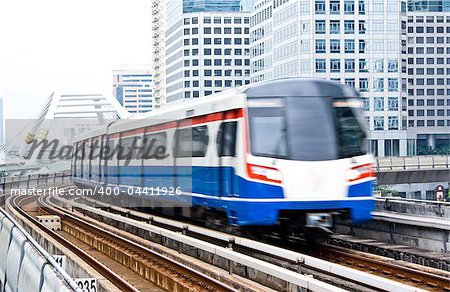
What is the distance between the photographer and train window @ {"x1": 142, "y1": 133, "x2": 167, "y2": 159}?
2282cm

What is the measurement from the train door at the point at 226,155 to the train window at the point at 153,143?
5.05 meters

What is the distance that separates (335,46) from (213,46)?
4401 cm

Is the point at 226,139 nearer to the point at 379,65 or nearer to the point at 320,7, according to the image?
the point at 320,7

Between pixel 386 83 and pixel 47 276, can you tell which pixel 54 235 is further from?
pixel 386 83

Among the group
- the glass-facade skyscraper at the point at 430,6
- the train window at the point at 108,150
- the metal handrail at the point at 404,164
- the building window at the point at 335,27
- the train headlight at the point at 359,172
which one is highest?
the glass-facade skyscraper at the point at 430,6

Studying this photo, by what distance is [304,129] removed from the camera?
52.8 ft

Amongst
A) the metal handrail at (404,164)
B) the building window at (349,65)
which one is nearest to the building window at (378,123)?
the building window at (349,65)

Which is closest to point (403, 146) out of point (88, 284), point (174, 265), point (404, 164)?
point (404, 164)

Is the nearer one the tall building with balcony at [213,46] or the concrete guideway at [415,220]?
the concrete guideway at [415,220]

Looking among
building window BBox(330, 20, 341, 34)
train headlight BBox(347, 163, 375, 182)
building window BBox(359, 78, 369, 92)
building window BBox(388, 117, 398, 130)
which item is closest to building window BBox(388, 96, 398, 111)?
building window BBox(388, 117, 398, 130)

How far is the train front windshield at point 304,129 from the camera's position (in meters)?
16.0

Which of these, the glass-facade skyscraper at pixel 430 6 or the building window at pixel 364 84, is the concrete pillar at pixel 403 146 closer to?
the building window at pixel 364 84

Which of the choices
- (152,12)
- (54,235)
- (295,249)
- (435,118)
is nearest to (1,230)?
(295,249)

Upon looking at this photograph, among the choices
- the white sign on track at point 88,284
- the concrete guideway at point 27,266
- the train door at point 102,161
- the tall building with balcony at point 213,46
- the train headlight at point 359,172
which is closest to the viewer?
the concrete guideway at point 27,266
